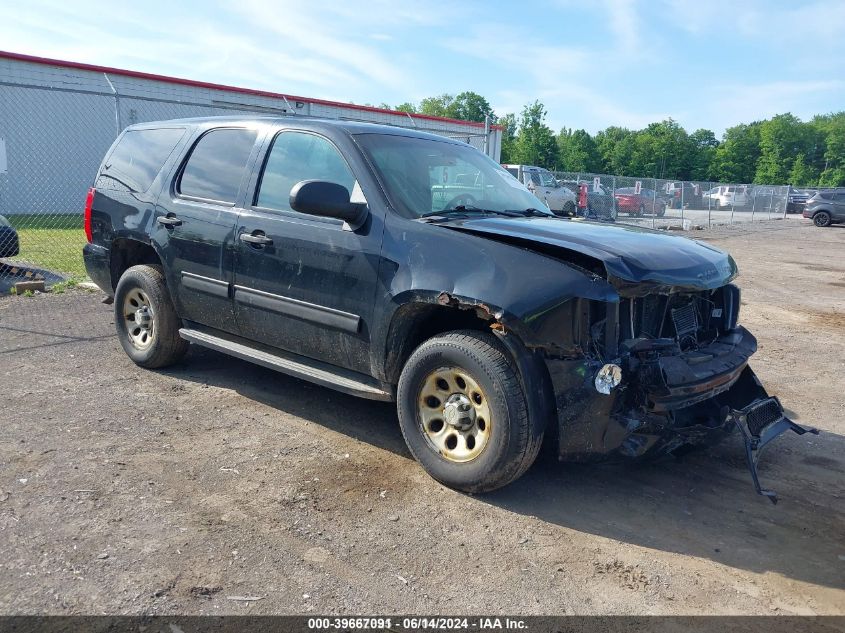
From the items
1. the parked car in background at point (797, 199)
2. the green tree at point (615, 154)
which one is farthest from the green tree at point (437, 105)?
the parked car in background at point (797, 199)

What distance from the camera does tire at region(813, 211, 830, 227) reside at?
3118 centimetres

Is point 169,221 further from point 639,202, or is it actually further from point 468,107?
point 468,107

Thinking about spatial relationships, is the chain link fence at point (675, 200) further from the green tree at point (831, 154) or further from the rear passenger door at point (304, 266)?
the green tree at point (831, 154)

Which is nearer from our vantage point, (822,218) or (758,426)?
(758,426)

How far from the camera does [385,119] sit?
26438 millimetres

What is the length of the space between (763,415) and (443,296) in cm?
195

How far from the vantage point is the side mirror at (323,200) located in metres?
3.81

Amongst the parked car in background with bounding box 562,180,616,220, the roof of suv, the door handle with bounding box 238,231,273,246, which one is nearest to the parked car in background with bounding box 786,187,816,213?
the parked car in background with bounding box 562,180,616,220

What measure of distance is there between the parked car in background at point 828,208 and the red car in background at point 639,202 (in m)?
7.94

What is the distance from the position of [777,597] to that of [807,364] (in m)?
4.25

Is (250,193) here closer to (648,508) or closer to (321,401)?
(321,401)

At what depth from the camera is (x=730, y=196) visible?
112 feet

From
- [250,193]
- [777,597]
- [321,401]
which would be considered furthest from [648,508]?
[250,193]

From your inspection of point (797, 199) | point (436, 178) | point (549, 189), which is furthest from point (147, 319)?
point (797, 199)
